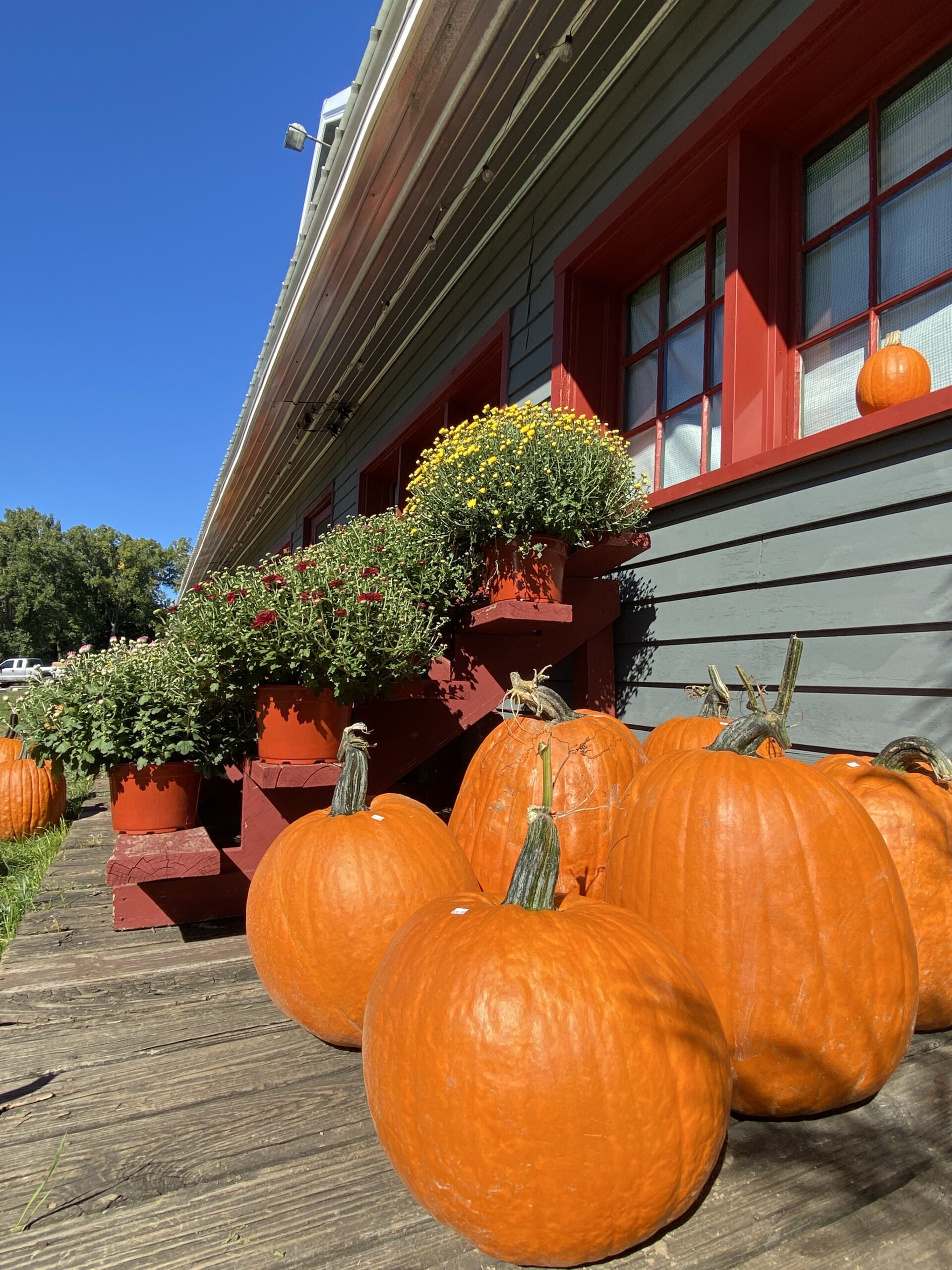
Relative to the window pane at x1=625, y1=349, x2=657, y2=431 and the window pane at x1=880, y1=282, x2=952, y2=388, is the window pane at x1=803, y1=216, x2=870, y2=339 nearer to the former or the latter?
the window pane at x1=880, y1=282, x2=952, y2=388

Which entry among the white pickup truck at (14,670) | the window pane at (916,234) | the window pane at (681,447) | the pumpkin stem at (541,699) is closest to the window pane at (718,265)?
the window pane at (681,447)

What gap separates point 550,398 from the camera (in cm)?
374

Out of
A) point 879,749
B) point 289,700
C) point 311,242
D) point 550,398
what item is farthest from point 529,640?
point 311,242

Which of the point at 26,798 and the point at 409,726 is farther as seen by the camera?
the point at 26,798

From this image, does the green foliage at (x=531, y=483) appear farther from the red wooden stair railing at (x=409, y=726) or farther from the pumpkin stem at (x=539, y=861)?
the pumpkin stem at (x=539, y=861)

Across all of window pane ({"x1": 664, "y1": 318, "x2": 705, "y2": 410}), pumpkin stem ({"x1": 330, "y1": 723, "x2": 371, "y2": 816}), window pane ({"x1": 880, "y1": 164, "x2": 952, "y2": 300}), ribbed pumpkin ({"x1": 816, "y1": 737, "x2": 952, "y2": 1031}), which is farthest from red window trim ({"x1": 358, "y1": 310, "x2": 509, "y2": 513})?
ribbed pumpkin ({"x1": 816, "y1": 737, "x2": 952, "y2": 1031})

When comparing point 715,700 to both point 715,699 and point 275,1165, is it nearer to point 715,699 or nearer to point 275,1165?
point 715,699

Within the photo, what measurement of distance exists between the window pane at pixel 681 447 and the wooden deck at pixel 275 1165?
2239mm

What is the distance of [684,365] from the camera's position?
3250mm

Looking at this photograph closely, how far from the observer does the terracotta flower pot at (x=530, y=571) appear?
2.59 m

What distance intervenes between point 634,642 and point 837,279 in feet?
4.98

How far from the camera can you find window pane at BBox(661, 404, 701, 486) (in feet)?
10.3

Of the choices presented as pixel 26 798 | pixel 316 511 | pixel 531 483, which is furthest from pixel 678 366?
pixel 316 511

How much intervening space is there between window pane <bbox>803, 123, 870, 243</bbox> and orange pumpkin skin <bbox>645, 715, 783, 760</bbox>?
1.87 metres
